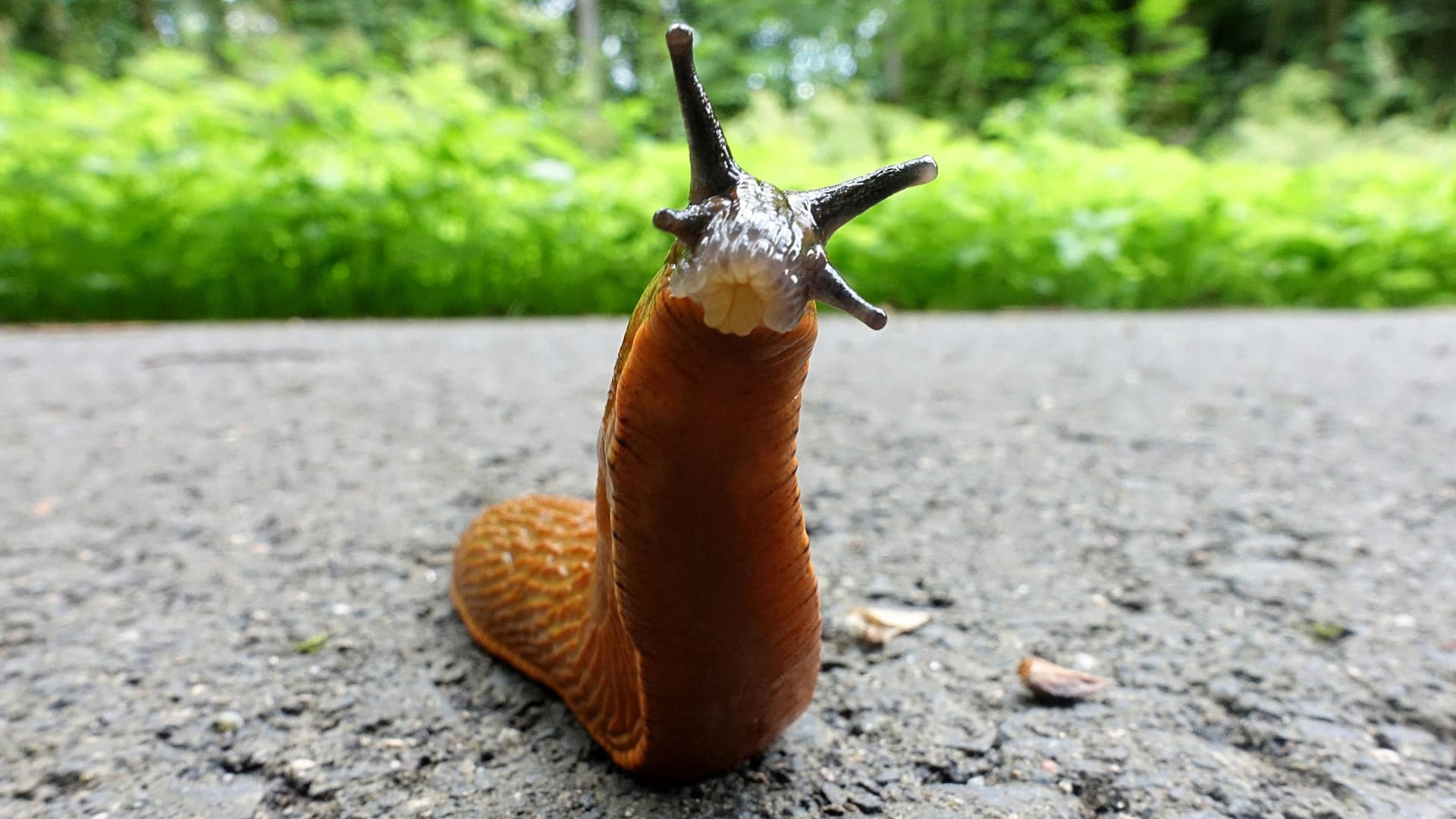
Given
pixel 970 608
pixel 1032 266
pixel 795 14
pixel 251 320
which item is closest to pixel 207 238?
pixel 251 320

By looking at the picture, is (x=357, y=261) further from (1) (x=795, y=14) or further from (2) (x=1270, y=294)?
(1) (x=795, y=14)

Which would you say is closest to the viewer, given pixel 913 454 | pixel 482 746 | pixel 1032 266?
pixel 482 746

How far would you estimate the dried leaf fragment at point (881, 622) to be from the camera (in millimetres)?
1548

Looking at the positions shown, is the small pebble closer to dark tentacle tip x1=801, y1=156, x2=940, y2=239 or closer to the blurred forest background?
dark tentacle tip x1=801, y1=156, x2=940, y2=239

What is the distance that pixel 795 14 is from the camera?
1573 cm

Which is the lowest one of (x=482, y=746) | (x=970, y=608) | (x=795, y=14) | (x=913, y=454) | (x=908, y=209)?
(x=482, y=746)

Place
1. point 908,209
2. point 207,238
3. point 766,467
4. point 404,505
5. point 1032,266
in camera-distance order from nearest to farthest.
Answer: point 766,467 → point 404,505 → point 207,238 → point 908,209 → point 1032,266

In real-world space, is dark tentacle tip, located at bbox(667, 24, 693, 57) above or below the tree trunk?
below

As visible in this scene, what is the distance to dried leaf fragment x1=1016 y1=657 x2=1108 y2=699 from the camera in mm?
1340

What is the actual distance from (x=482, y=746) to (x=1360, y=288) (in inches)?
289

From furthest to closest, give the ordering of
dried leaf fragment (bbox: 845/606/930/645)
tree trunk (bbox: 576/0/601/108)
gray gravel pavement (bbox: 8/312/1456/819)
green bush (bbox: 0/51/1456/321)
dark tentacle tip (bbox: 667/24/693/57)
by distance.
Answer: tree trunk (bbox: 576/0/601/108), green bush (bbox: 0/51/1456/321), dried leaf fragment (bbox: 845/606/930/645), gray gravel pavement (bbox: 8/312/1456/819), dark tentacle tip (bbox: 667/24/693/57)

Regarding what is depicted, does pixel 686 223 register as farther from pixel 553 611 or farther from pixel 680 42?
pixel 553 611

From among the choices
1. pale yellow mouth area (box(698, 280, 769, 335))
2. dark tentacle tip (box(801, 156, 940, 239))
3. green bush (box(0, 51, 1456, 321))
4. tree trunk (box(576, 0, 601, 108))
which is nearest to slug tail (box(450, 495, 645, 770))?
pale yellow mouth area (box(698, 280, 769, 335))

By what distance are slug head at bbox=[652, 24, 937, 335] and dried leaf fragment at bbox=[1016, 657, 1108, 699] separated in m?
0.79
